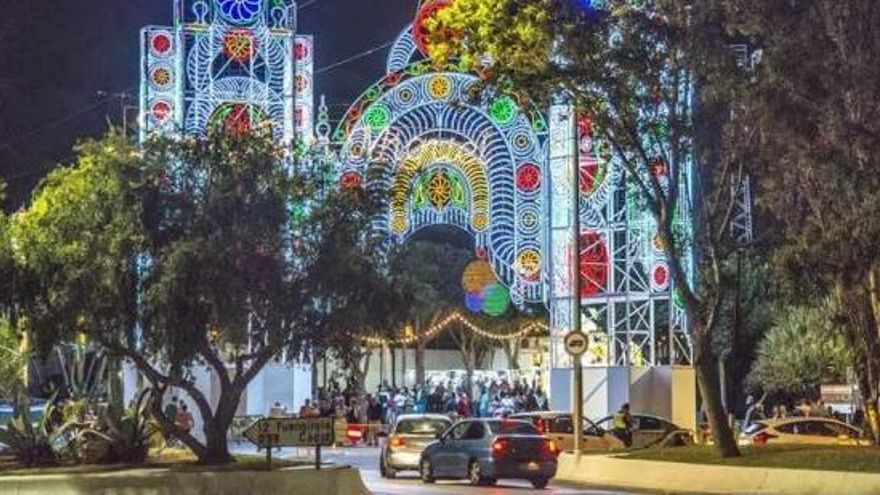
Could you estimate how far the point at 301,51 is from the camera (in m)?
43.3

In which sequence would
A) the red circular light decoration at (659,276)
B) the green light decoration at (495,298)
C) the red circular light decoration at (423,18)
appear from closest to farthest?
the red circular light decoration at (659,276)
the red circular light decoration at (423,18)
the green light decoration at (495,298)

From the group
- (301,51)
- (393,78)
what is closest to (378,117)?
(393,78)

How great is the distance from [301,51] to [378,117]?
3.24 meters

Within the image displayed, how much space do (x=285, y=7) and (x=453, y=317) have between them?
2668 cm

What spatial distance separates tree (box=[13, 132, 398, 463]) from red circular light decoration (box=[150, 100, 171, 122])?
1635 cm

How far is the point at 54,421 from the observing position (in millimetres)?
26781

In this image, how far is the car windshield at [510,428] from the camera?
97.9 feet

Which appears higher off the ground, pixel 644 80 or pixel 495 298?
pixel 644 80

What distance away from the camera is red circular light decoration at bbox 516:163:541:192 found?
45.6 metres

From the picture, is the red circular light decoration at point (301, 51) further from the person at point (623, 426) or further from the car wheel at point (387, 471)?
the car wheel at point (387, 471)

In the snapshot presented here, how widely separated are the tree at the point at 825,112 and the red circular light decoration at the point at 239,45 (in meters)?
19.3

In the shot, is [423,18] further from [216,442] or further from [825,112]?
[216,442]

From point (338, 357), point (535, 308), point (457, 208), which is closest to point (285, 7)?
point (457, 208)

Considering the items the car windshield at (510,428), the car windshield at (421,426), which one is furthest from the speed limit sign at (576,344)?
the car windshield at (421,426)
